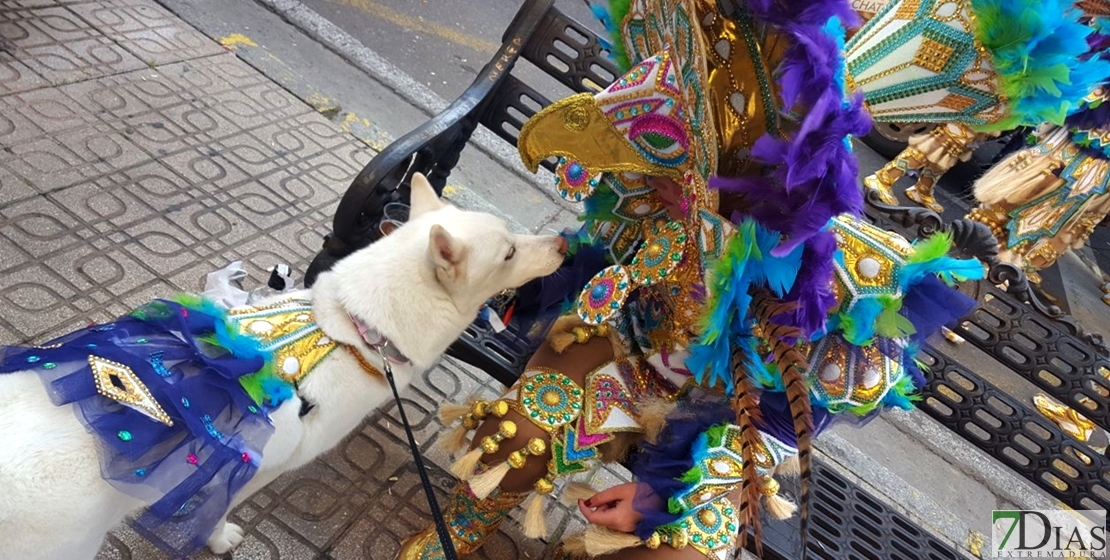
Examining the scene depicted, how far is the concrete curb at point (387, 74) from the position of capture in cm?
483

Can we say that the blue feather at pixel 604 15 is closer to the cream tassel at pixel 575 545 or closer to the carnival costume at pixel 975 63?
the carnival costume at pixel 975 63

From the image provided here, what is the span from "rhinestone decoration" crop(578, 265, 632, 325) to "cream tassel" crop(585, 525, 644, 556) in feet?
1.97

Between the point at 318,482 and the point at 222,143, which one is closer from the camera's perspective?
the point at 318,482

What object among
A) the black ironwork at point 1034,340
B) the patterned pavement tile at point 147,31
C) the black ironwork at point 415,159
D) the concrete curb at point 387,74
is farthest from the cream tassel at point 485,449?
the patterned pavement tile at point 147,31

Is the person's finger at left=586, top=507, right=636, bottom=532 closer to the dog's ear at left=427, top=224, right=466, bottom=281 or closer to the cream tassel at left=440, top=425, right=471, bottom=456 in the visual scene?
the cream tassel at left=440, top=425, right=471, bottom=456

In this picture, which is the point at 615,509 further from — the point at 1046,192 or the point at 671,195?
the point at 1046,192

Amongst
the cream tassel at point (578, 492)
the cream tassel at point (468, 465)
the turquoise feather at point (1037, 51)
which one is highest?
the turquoise feather at point (1037, 51)

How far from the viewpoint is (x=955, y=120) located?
Answer: 1434mm

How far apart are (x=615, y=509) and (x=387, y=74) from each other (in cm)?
395

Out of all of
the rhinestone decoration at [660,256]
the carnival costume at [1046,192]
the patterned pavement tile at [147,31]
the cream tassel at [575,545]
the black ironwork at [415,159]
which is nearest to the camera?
the rhinestone decoration at [660,256]

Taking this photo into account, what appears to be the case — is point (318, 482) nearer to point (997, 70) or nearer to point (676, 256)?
point (676, 256)

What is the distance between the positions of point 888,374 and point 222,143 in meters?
3.33

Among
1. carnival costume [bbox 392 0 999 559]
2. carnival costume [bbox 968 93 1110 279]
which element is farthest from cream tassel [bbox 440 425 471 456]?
carnival costume [bbox 968 93 1110 279]

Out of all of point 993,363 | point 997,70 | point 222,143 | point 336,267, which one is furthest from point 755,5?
point 993,363
